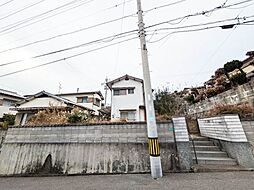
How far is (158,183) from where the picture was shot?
3936mm

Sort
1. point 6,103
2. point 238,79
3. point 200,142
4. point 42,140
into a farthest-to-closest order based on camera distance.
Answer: point 6,103, point 238,79, point 200,142, point 42,140

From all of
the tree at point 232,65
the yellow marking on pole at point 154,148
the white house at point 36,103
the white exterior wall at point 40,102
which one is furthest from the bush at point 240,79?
the white exterior wall at point 40,102

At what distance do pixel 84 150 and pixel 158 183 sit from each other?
3.11 meters

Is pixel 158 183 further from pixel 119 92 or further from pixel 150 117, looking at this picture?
pixel 119 92

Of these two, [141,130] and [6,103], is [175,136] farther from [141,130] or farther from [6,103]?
[6,103]

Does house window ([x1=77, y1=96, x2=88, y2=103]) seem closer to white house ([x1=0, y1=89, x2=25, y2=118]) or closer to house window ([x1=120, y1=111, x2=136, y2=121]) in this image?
house window ([x1=120, y1=111, x2=136, y2=121])

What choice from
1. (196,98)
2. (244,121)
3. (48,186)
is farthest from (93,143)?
(196,98)

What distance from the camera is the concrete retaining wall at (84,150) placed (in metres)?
5.26

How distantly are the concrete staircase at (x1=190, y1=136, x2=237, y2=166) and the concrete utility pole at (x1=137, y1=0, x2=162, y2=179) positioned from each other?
185 centimetres

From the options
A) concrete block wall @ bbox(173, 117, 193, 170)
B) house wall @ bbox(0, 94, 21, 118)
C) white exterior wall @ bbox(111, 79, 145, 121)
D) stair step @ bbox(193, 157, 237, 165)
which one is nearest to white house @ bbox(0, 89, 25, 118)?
house wall @ bbox(0, 94, 21, 118)

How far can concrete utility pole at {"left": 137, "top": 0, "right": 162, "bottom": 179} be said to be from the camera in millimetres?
4495

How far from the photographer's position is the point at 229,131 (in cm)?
533

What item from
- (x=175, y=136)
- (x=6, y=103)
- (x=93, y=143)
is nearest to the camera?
(x=175, y=136)

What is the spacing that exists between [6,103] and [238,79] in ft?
92.7
